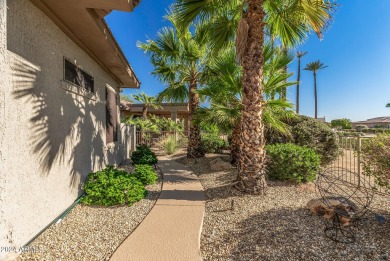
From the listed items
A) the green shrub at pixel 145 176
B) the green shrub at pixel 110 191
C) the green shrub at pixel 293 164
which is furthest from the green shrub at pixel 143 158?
the green shrub at pixel 293 164

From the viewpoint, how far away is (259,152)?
5.18 m

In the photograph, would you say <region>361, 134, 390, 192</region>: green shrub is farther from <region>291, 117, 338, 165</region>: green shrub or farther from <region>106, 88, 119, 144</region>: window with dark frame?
<region>106, 88, 119, 144</region>: window with dark frame

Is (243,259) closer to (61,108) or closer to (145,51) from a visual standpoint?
(61,108)

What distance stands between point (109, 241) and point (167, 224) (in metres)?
0.96

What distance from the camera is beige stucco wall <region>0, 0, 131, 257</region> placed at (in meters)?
2.72

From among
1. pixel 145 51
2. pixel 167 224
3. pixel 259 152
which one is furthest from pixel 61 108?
pixel 145 51

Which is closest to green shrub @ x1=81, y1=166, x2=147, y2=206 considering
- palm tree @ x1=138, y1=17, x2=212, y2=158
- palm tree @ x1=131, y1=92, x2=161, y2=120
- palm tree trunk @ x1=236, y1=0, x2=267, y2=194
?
palm tree trunk @ x1=236, y1=0, x2=267, y2=194

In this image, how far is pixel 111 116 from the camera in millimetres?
8008

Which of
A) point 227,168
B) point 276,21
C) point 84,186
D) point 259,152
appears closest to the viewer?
point 84,186

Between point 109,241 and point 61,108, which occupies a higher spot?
point 61,108

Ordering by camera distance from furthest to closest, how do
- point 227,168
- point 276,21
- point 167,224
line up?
1. point 227,168
2. point 276,21
3. point 167,224

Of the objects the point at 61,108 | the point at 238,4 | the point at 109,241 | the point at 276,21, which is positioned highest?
the point at 238,4

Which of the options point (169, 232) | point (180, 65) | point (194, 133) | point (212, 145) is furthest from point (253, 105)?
point (212, 145)

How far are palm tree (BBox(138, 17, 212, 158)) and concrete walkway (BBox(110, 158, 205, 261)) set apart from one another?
498 cm
